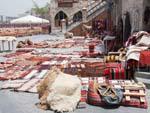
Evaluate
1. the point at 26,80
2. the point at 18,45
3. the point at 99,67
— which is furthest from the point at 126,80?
the point at 18,45

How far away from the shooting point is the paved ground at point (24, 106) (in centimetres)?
725

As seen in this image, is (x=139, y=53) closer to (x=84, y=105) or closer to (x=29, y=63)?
(x=84, y=105)

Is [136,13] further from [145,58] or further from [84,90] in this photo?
[84,90]

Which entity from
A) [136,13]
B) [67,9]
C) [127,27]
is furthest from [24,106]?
[67,9]

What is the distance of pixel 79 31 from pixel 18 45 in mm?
14164

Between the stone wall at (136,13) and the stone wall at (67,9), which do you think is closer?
the stone wall at (136,13)

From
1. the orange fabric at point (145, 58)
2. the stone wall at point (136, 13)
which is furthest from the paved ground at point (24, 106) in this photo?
the stone wall at point (136, 13)

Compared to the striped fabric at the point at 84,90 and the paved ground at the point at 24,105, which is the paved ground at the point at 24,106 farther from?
the striped fabric at the point at 84,90

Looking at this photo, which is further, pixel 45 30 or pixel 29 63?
pixel 45 30

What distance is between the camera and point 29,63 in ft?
44.0

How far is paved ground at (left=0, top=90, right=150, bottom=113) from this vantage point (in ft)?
23.8

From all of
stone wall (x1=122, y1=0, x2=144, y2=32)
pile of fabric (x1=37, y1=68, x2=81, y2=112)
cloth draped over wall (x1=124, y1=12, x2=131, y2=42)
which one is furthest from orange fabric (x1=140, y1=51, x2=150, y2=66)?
cloth draped over wall (x1=124, y1=12, x2=131, y2=42)

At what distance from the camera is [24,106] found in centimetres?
768

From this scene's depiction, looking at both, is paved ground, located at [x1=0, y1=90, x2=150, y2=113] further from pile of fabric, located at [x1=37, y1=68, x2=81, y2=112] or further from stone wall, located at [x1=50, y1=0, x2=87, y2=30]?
stone wall, located at [x1=50, y1=0, x2=87, y2=30]
